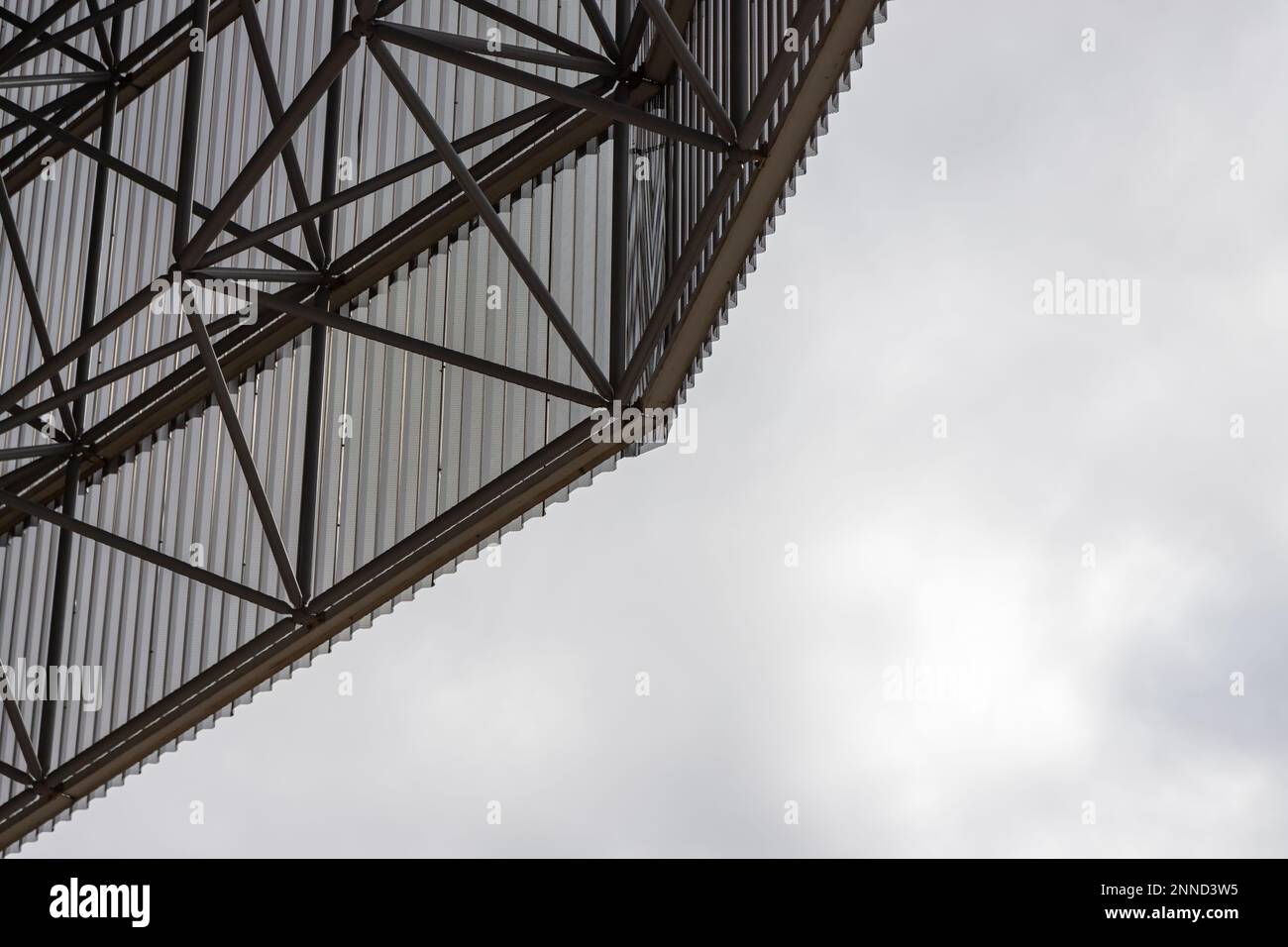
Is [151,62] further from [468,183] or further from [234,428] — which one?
[468,183]

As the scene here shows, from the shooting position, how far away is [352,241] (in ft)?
61.6

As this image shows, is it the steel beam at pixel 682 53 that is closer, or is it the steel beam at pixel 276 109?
the steel beam at pixel 682 53

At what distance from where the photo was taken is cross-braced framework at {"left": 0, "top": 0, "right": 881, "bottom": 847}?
12.9 metres

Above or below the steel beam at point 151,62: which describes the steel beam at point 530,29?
below

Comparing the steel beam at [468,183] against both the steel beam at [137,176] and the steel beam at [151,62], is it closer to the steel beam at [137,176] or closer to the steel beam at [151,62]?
the steel beam at [137,176]

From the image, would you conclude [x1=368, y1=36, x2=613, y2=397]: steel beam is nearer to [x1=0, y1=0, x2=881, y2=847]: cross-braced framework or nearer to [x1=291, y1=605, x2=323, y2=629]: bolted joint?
[x1=0, y1=0, x2=881, y2=847]: cross-braced framework

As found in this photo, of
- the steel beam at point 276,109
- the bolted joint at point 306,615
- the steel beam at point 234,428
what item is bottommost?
the bolted joint at point 306,615

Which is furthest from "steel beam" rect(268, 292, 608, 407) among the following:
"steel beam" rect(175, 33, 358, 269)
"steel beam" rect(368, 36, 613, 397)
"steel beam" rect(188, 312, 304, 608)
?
"steel beam" rect(175, 33, 358, 269)

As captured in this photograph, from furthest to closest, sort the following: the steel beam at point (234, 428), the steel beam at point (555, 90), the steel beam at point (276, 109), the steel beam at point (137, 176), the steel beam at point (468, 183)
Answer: the steel beam at point (137, 176), the steel beam at point (234, 428), the steel beam at point (276, 109), the steel beam at point (468, 183), the steel beam at point (555, 90)

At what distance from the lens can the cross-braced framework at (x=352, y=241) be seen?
42.2 feet

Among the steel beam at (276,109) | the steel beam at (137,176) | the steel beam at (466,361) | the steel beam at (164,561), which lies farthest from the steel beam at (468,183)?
the steel beam at (137,176)

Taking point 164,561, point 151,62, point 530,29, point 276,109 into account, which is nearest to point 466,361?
point 276,109
